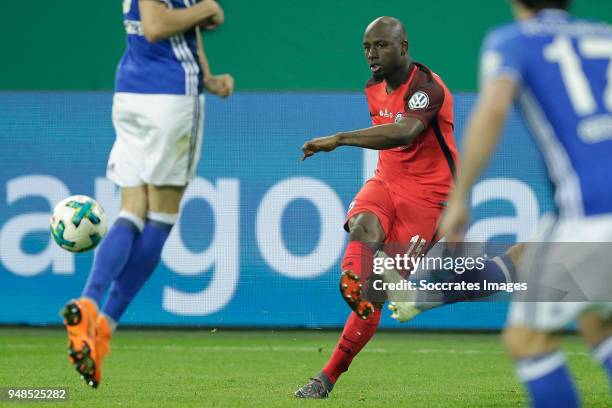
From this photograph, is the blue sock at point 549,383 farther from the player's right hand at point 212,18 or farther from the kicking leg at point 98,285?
the player's right hand at point 212,18

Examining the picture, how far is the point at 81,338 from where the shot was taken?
185 inches

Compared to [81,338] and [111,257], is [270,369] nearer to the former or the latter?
[111,257]

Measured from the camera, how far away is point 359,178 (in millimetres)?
9812

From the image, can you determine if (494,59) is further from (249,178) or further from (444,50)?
(444,50)

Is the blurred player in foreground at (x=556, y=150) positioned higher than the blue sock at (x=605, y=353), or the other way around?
the blurred player in foreground at (x=556, y=150)

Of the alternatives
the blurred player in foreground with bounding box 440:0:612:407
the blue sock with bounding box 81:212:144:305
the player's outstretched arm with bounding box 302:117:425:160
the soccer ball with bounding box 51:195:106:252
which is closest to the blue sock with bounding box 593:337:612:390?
the blurred player in foreground with bounding box 440:0:612:407

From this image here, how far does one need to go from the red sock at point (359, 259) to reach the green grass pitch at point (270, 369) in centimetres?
69

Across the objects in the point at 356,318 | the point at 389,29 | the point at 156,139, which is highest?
the point at 389,29

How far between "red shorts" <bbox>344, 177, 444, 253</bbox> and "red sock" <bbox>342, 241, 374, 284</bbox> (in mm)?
260

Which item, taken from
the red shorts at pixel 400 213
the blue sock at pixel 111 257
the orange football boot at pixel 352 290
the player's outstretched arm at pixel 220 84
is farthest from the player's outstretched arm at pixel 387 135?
the blue sock at pixel 111 257

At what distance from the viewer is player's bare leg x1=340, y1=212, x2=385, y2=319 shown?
A: 5.91m

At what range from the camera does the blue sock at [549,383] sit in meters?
3.41

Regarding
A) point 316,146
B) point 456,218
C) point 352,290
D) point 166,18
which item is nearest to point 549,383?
point 456,218

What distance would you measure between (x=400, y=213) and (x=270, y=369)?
5.17 ft
